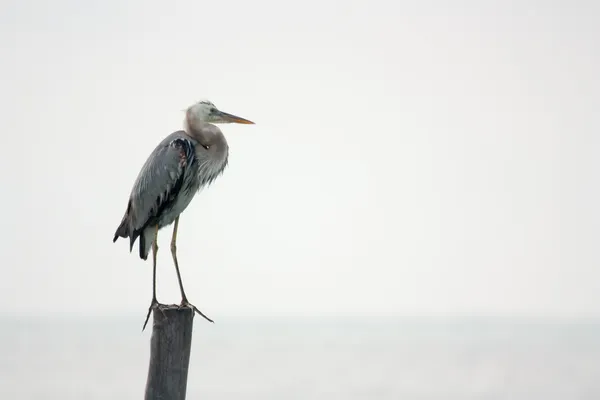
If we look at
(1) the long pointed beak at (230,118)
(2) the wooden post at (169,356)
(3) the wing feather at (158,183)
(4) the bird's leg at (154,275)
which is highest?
(1) the long pointed beak at (230,118)

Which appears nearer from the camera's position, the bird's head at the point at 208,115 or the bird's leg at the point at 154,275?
the bird's leg at the point at 154,275

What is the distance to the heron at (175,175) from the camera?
1021 cm

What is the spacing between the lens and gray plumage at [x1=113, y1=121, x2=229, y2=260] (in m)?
10.2

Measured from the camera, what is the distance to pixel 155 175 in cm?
1023

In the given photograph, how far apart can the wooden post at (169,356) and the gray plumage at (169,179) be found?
2.22 m

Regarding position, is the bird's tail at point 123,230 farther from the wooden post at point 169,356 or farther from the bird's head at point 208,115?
the wooden post at point 169,356

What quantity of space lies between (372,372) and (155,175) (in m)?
26.5

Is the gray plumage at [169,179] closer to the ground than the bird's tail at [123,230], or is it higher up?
higher up

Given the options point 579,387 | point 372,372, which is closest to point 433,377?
point 372,372

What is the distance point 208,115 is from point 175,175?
689mm

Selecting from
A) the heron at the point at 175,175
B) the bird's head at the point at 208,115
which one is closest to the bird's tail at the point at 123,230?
the heron at the point at 175,175

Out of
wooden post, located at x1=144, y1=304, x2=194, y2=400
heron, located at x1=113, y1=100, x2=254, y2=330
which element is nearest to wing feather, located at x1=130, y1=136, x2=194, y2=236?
heron, located at x1=113, y1=100, x2=254, y2=330

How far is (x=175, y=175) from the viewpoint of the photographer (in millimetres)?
10266

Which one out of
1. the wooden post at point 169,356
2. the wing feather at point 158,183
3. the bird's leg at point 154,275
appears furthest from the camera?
the wing feather at point 158,183
